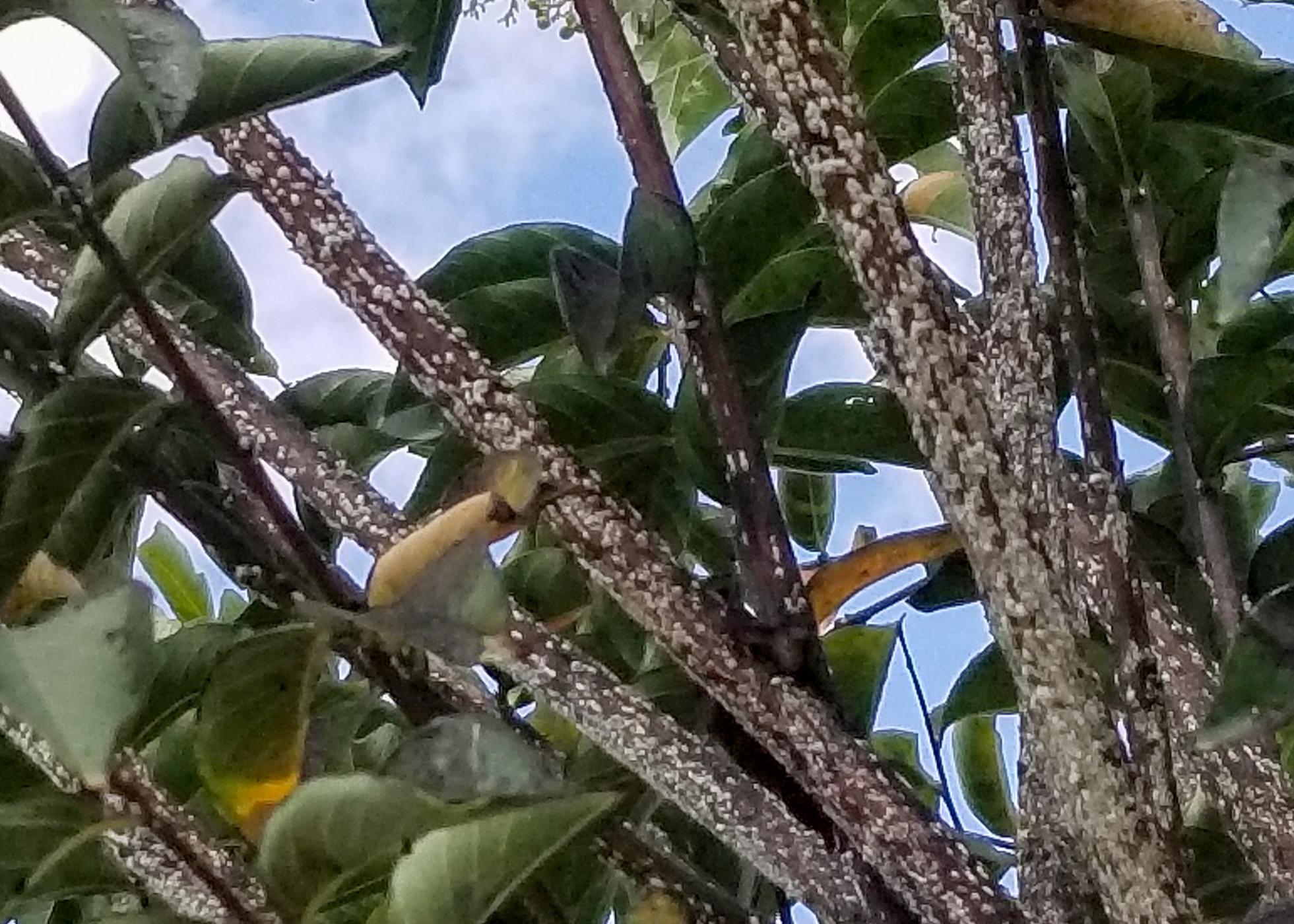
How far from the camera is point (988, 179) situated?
0.37 meters

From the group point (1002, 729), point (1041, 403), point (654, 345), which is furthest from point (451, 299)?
point (1002, 729)

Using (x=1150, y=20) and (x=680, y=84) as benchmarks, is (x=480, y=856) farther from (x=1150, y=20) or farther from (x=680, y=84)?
(x=680, y=84)

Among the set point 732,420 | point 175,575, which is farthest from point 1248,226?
point 175,575

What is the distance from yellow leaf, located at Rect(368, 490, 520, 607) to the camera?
0.34 metres

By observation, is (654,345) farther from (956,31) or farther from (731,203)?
(956,31)

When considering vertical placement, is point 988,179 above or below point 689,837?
above

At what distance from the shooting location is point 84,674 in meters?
0.28

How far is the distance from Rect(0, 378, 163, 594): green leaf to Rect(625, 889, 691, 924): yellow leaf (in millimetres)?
174

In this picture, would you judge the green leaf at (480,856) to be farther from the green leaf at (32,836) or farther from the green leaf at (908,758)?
the green leaf at (908,758)

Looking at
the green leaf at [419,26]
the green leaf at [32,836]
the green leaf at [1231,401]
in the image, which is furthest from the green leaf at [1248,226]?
the green leaf at [32,836]

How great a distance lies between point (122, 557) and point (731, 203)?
0.22 m

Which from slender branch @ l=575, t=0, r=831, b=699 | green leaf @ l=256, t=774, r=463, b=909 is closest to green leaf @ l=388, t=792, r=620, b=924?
green leaf @ l=256, t=774, r=463, b=909

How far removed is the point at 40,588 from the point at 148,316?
10 cm

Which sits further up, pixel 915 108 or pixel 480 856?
pixel 915 108
